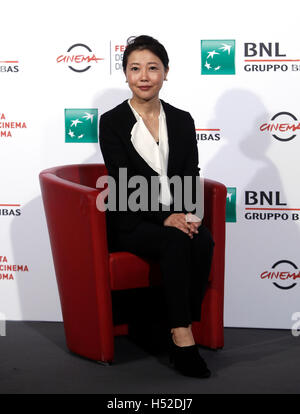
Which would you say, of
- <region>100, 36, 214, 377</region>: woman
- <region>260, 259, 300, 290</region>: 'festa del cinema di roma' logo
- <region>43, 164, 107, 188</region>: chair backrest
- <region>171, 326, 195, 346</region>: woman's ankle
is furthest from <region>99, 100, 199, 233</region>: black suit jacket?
<region>260, 259, 300, 290</region>: 'festa del cinema di roma' logo

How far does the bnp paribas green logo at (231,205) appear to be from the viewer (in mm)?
3359

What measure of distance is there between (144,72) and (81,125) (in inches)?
27.2

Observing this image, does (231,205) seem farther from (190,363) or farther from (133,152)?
(190,363)

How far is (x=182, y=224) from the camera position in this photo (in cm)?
265

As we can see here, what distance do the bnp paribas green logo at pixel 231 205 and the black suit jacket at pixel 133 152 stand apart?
0.47 meters

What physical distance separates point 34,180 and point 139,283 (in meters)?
1.00

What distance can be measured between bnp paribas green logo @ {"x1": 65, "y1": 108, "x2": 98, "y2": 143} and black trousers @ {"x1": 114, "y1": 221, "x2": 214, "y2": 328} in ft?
2.57

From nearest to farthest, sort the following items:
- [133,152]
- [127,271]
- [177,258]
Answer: [177,258]
[127,271]
[133,152]

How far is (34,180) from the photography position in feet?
11.3

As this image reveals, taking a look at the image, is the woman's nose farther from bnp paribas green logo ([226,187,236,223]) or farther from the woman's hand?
bnp paribas green logo ([226,187,236,223])

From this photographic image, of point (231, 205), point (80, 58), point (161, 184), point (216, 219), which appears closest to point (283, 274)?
point (231, 205)

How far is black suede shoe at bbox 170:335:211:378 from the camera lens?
258 centimetres
